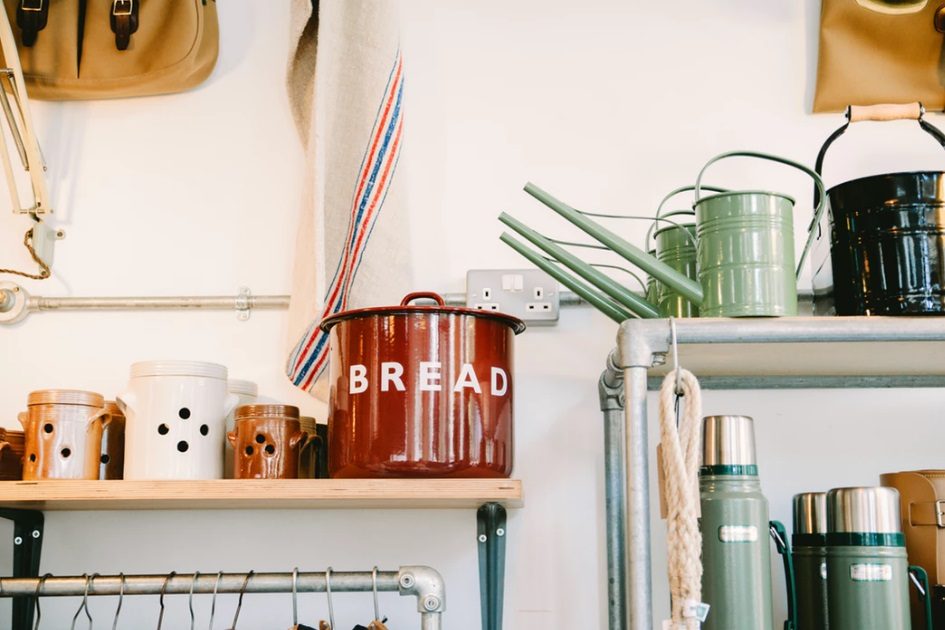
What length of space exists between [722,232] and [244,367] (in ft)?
2.53

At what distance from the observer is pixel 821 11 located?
159 cm

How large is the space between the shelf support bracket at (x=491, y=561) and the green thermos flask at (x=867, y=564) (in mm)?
460

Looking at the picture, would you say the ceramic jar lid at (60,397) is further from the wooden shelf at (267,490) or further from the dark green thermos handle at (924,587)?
the dark green thermos handle at (924,587)

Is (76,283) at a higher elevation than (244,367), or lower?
higher

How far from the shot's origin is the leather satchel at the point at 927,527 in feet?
3.89

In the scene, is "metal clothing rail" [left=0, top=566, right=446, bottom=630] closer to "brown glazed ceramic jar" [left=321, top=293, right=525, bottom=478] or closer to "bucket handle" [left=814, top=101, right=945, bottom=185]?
"brown glazed ceramic jar" [left=321, top=293, right=525, bottom=478]

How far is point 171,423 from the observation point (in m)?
1.26

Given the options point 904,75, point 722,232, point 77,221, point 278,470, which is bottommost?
point 278,470

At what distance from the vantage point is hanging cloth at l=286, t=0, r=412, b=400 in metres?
1.44

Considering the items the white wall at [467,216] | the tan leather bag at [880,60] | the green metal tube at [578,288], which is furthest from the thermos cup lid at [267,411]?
the tan leather bag at [880,60]

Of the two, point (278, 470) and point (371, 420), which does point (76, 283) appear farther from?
point (371, 420)

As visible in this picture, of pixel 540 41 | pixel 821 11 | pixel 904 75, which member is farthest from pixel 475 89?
pixel 904 75

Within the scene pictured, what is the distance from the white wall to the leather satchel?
0.23m

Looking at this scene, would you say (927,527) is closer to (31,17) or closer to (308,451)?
(308,451)
